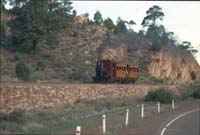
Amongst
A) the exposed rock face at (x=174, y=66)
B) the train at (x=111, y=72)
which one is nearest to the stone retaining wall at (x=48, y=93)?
the train at (x=111, y=72)

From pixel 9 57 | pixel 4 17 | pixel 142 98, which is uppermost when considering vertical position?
pixel 4 17

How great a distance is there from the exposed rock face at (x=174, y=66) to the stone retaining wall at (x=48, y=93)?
35.5m

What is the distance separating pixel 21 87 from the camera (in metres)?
38.5

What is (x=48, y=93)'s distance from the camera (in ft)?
137

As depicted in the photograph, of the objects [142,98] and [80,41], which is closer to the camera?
[142,98]

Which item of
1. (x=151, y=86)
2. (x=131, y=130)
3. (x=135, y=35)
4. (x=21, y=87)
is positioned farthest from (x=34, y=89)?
(x=135, y=35)

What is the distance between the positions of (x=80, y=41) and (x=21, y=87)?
55.3 meters

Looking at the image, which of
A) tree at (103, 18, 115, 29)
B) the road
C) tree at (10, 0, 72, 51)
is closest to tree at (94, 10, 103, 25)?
tree at (103, 18, 115, 29)

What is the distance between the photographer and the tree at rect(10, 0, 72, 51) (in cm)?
7400

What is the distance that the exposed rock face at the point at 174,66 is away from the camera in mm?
88450

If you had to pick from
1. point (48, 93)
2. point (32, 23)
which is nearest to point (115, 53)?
point (32, 23)

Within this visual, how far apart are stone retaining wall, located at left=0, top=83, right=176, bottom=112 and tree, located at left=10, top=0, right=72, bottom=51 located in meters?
25.2

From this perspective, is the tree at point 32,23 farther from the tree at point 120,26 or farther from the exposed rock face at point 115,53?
the tree at point 120,26

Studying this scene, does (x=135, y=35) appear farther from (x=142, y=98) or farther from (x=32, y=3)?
(x=142, y=98)
